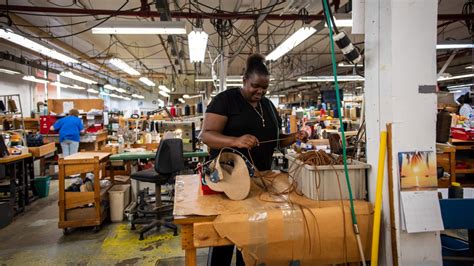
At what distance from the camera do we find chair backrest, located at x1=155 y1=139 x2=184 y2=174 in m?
3.36

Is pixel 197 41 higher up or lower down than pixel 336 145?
higher up

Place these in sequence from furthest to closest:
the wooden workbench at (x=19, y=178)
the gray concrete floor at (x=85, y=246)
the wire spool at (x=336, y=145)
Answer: the wooden workbench at (x=19, y=178)
the gray concrete floor at (x=85, y=246)
the wire spool at (x=336, y=145)

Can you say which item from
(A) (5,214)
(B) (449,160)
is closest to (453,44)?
(B) (449,160)

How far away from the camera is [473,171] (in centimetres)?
380

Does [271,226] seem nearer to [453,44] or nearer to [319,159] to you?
[319,159]

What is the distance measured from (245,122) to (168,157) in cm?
185

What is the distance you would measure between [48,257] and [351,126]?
17.1ft

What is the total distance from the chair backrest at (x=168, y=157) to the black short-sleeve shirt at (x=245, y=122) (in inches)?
64.8

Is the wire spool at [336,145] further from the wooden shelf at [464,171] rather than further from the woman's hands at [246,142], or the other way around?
the wooden shelf at [464,171]

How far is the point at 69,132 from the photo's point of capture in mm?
6516

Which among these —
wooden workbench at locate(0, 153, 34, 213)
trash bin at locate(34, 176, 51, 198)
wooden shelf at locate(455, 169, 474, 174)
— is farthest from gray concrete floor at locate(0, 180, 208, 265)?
wooden shelf at locate(455, 169, 474, 174)

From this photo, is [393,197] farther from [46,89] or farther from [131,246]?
[46,89]

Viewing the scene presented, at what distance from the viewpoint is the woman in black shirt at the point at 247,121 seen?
1672mm

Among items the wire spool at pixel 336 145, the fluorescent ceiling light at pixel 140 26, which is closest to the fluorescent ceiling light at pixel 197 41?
the fluorescent ceiling light at pixel 140 26
